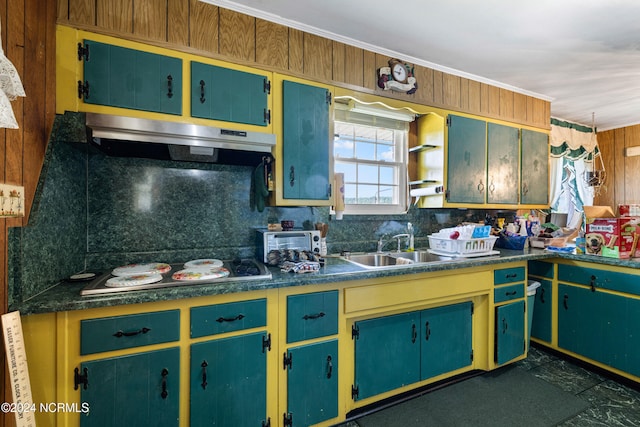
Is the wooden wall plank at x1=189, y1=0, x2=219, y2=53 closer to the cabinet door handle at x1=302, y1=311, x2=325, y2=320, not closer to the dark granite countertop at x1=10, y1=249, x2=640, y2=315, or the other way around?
the dark granite countertop at x1=10, y1=249, x2=640, y2=315

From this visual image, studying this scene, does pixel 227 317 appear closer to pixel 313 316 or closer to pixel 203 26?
pixel 313 316

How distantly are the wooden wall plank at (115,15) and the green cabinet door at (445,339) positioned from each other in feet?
8.06

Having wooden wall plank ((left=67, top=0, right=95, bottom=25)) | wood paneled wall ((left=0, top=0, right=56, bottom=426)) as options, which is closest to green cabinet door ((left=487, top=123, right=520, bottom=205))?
wooden wall plank ((left=67, top=0, right=95, bottom=25))

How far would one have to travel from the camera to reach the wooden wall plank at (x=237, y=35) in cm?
171

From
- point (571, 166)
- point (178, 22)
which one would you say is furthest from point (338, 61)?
point (571, 166)

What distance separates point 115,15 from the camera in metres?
1.48

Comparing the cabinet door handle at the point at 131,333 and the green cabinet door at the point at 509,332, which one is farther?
the green cabinet door at the point at 509,332

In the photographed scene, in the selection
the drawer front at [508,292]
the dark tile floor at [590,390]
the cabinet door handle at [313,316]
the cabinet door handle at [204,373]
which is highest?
the cabinet door handle at [313,316]

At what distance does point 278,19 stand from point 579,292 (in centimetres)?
318

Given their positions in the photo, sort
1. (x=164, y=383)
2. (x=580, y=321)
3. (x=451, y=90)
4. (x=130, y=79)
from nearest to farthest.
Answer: (x=164, y=383)
(x=130, y=79)
(x=580, y=321)
(x=451, y=90)

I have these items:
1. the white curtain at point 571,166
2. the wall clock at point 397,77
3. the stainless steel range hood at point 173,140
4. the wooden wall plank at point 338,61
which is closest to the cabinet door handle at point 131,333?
the stainless steel range hood at point 173,140

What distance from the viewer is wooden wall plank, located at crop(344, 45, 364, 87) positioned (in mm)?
2086

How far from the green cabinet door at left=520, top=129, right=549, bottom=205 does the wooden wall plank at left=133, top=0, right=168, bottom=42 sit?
3253mm

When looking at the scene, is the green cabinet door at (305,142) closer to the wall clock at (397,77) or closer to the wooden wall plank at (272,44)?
the wooden wall plank at (272,44)
